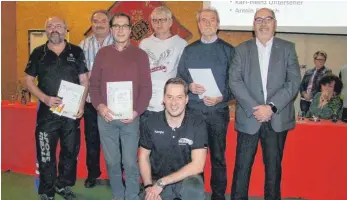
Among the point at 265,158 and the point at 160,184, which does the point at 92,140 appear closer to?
the point at 160,184

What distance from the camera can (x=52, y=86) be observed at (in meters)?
3.21

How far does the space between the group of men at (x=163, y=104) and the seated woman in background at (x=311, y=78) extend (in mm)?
1705

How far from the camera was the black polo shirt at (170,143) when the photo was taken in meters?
2.52

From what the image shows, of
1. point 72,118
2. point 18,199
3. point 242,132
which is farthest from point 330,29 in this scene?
point 18,199

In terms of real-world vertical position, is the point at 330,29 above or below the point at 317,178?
above

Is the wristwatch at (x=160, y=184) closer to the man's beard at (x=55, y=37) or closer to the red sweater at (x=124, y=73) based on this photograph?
the red sweater at (x=124, y=73)

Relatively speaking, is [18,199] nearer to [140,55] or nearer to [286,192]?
[140,55]

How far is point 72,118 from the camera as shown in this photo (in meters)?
3.27

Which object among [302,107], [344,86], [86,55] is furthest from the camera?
[302,107]

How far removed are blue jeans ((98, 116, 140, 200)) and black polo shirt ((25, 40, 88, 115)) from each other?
0.50m

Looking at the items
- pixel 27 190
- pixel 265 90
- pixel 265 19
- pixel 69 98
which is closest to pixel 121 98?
pixel 69 98

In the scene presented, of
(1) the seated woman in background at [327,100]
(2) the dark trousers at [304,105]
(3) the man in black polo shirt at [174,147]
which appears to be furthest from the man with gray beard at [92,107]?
(2) the dark trousers at [304,105]

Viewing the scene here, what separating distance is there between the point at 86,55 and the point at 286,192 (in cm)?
232

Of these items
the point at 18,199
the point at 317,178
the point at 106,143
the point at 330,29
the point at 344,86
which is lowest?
the point at 18,199
